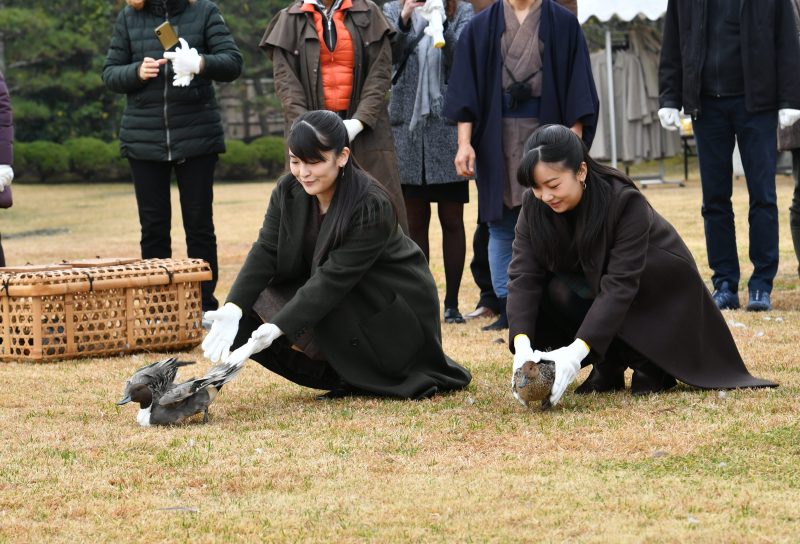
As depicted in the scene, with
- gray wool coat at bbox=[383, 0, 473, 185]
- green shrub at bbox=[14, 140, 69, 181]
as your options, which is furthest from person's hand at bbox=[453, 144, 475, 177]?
green shrub at bbox=[14, 140, 69, 181]

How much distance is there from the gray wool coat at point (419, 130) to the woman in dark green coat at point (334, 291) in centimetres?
193

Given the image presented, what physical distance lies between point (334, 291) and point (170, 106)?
2.49 meters

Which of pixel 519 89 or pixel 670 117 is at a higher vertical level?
pixel 519 89

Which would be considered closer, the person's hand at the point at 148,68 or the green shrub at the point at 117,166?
the person's hand at the point at 148,68

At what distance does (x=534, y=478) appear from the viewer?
3.13 metres

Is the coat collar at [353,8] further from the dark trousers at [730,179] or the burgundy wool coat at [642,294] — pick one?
the burgundy wool coat at [642,294]

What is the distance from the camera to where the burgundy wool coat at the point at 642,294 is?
3973mm

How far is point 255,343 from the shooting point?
3990 mm

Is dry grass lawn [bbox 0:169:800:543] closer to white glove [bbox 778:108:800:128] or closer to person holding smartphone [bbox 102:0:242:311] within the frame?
white glove [bbox 778:108:800:128]

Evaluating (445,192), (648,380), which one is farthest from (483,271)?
(648,380)

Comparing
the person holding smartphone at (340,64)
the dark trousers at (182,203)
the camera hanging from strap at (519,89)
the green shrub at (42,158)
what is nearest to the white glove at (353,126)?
the person holding smartphone at (340,64)

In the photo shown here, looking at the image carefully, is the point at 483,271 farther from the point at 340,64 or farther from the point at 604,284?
the point at 604,284

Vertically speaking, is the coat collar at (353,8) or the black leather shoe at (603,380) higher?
the coat collar at (353,8)

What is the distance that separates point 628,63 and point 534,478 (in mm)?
12638
